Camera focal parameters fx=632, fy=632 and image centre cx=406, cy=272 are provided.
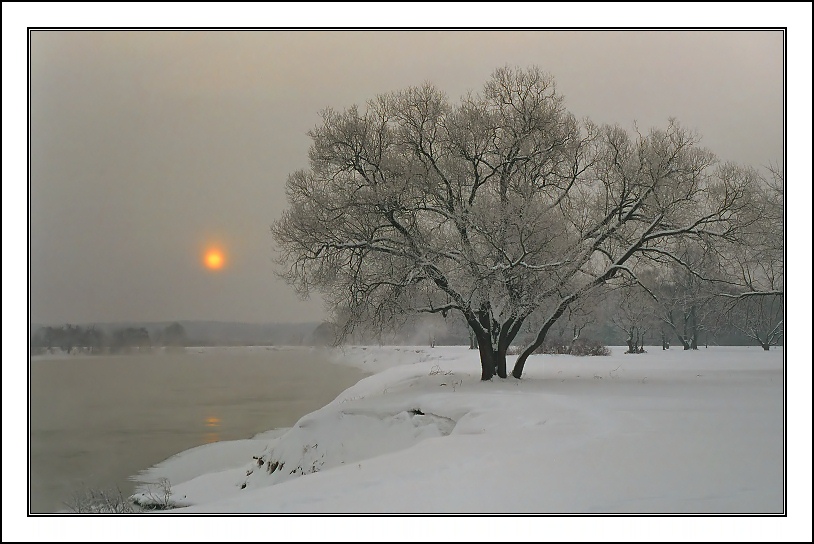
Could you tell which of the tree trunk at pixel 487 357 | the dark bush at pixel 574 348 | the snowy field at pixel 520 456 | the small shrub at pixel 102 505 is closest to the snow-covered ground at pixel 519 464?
the snowy field at pixel 520 456

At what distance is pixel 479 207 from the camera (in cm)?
1731

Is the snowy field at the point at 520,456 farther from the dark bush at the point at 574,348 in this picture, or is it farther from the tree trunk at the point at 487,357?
the dark bush at the point at 574,348

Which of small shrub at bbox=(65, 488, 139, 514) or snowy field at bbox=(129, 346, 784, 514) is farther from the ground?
snowy field at bbox=(129, 346, 784, 514)

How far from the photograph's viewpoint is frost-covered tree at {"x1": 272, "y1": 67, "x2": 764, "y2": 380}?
17.2 metres

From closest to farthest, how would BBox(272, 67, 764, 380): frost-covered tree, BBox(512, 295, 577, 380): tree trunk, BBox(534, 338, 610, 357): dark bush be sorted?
BBox(272, 67, 764, 380): frost-covered tree < BBox(512, 295, 577, 380): tree trunk < BBox(534, 338, 610, 357): dark bush

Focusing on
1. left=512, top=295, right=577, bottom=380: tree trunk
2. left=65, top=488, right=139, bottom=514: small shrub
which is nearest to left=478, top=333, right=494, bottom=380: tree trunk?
left=512, top=295, right=577, bottom=380: tree trunk

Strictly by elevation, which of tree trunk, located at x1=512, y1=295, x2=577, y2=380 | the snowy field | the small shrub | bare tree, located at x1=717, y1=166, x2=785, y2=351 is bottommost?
the small shrub

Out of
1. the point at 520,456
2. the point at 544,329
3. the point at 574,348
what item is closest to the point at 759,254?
the point at 544,329

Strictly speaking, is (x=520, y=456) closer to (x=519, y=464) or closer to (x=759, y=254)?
(x=519, y=464)

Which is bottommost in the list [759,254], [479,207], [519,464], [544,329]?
[519,464]

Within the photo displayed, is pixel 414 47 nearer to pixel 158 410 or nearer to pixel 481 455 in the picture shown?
pixel 481 455

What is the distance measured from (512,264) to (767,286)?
30.9 ft

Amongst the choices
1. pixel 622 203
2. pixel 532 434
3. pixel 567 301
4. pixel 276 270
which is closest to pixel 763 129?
pixel 622 203

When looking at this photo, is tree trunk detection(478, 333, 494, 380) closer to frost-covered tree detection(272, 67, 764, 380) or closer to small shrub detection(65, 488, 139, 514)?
frost-covered tree detection(272, 67, 764, 380)
